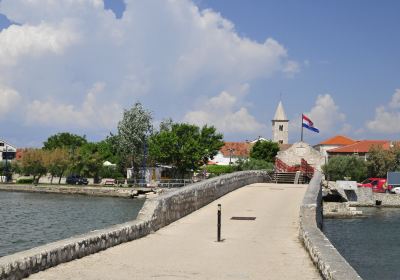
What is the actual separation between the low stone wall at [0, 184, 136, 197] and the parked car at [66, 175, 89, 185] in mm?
8541

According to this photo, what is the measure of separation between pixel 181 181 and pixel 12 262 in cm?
7275

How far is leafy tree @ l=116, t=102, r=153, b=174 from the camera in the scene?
3477 inches

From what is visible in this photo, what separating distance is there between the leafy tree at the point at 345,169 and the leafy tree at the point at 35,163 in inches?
1946

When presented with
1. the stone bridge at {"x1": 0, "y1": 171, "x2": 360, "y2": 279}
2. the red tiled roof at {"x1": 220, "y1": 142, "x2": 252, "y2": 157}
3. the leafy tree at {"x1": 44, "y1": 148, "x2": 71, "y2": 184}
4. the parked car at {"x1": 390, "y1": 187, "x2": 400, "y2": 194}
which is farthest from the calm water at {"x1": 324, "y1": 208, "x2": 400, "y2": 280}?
the red tiled roof at {"x1": 220, "y1": 142, "x2": 252, "y2": 157}

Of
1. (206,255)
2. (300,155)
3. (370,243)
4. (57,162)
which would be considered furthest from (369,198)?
(206,255)

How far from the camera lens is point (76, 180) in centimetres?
10100

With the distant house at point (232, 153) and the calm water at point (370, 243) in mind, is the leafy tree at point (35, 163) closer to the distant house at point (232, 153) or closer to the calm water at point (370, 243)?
the distant house at point (232, 153)

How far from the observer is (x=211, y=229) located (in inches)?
679

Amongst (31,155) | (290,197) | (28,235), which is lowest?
(28,235)

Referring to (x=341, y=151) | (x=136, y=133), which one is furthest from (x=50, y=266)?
(x=341, y=151)

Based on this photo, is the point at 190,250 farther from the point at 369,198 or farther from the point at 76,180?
the point at 76,180

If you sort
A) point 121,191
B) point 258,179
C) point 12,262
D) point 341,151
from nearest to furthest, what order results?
point 12,262, point 258,179, point 121,191, point 341,151

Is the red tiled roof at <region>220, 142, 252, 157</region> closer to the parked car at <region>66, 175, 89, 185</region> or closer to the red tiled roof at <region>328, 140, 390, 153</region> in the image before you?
the red tiled roof at <region>328, 140, 390, 153</region>

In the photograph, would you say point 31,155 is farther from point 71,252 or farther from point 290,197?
point 71,252
